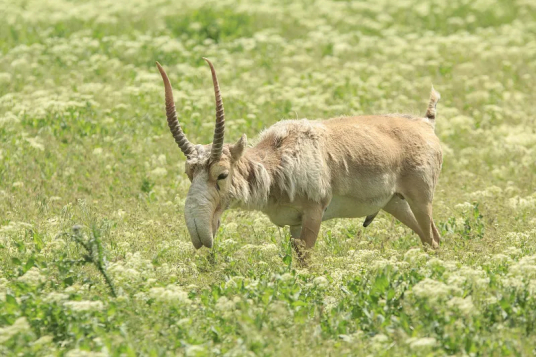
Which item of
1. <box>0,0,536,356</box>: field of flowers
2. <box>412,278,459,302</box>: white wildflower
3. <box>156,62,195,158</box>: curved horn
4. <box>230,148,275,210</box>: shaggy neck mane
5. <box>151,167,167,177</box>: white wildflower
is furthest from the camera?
<box>151,167,167,177</box>: white wildflower

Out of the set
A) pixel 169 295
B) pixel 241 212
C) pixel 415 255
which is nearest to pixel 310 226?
pixel 415 255

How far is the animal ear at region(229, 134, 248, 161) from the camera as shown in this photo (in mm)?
8125

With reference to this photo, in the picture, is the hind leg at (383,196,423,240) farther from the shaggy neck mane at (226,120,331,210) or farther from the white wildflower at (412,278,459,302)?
the white wildflower at (412,278,459,302)

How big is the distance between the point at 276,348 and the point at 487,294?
1791 mm

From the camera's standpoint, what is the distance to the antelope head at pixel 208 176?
7.69m

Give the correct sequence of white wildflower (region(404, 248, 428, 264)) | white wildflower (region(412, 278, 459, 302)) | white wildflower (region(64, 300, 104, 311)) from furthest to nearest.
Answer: white wildflower (region(404, 248, 428, 264)) < white wildflower (region(412, 278, 459, 302)) < white wildflower (region(64, 300, 104, 311))

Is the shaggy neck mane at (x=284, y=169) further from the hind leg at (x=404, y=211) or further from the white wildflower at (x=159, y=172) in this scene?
the white wildflower at (x=159, y=172)

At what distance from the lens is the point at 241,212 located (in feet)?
35.4

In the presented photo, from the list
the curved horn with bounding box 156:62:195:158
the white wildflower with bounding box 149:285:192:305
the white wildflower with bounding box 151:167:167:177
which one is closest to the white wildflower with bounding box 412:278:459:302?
the white wildflower with bounding box 149:285:192:305

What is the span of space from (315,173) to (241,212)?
2.38 metres

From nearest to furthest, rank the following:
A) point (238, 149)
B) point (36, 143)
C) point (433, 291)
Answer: point (433, 291) → point (238, 149) → point (36, 143)

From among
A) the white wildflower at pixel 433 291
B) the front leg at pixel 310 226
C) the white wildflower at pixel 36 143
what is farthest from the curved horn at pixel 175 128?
the white wildflower at pixel 36 143

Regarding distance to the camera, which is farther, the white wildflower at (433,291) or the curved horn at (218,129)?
the curved horn at (218,129)

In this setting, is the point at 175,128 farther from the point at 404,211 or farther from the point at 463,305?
the point at 463,305
